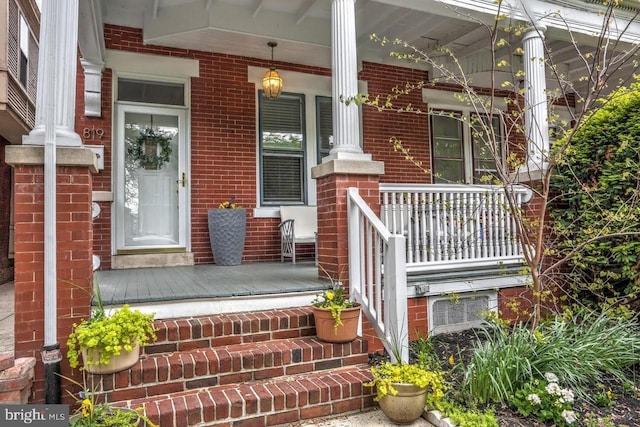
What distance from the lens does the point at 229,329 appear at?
267 centimetres

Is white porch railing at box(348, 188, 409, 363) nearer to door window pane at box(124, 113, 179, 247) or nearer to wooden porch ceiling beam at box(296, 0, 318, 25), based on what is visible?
wooden porch ceiling beam at box(296, 0, 318, 25)

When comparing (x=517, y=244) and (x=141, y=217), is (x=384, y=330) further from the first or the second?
(x=141, y=217)

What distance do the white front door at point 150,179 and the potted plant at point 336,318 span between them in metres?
2.92

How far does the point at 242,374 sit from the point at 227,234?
2604 millimetres

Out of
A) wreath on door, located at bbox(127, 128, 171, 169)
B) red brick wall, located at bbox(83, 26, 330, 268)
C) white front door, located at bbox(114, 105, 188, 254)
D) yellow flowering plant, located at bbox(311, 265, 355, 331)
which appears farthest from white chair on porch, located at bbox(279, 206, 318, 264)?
yellow flowering plant, located at bbox(311, 265, 355, 331)

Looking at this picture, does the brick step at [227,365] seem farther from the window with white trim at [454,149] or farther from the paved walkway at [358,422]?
the window with white trim at [454,149]

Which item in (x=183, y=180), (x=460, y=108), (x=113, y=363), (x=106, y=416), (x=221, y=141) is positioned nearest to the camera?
(x=106, y=416)

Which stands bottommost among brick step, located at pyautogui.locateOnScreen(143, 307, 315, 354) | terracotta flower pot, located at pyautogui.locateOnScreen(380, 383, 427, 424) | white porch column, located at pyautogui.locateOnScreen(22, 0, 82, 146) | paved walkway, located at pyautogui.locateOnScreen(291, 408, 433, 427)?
paved walkway, located at pyautogui.locateOnScreen(291, 408, 433, 427)

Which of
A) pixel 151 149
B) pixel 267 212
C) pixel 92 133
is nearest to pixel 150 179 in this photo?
pixel 151 149

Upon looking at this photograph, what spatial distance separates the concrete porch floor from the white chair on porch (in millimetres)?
1287

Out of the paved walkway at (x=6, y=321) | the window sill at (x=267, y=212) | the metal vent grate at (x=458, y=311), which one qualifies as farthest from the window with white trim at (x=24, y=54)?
the metal vent grate at (x=458, y=311)

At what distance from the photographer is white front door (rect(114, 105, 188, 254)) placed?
16.2 feet

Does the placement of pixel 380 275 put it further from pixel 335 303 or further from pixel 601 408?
pixel 601 408

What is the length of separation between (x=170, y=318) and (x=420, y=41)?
15.8 feet
